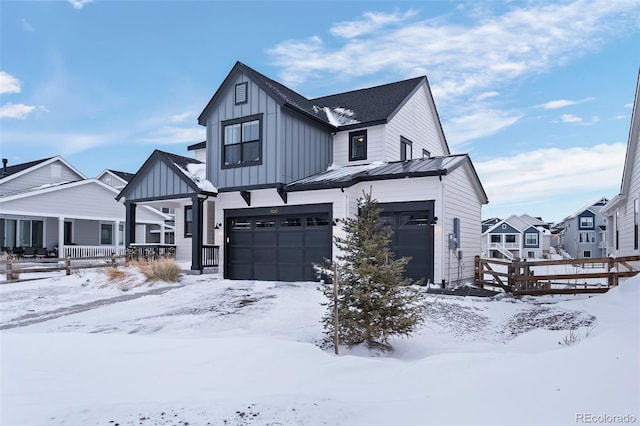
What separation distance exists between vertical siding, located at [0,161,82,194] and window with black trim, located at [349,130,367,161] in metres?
22.6

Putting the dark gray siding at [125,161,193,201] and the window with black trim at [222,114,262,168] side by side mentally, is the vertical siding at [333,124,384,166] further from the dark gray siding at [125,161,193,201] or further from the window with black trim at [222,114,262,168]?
the dark gray siding at [125,161,193,201]

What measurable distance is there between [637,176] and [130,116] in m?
33.6

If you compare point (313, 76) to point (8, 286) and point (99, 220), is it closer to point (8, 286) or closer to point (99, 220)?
point (99, 220)

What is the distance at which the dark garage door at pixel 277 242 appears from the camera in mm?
14672

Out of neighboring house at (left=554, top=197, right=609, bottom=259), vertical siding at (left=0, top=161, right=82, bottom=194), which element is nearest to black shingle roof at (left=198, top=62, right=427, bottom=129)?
vertical siding at (left=0, top=161, right=82, bottom=194)

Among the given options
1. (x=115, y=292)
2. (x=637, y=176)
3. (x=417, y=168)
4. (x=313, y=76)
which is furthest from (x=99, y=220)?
(x=637, y=176)

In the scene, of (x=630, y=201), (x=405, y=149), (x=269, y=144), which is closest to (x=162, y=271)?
(x=269, y=144)

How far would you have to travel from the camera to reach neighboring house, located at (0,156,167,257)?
22984 mm

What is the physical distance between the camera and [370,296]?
6559 mm

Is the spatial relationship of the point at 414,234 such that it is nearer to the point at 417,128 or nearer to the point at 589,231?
the point at 417,128

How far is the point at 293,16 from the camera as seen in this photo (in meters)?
17.1

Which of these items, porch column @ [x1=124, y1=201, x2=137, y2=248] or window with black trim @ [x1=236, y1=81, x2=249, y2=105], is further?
porch column @ [x1=124, y1=201, x2=137, y2=248]

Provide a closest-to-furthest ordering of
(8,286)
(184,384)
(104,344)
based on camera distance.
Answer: (184,384) → (104,344) → (8,286)

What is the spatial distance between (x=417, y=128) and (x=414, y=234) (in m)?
8.58
